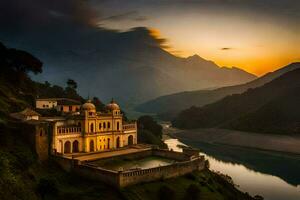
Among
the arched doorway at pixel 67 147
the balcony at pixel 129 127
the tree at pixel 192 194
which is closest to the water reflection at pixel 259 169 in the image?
the tree at pixel 192 194

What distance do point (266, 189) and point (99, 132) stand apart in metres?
20.6

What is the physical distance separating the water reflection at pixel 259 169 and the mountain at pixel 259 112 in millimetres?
21173

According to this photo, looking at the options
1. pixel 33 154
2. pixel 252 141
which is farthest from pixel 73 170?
pixel 252 141

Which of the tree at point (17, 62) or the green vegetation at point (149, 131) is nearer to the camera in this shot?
the tree at point (17, 62)

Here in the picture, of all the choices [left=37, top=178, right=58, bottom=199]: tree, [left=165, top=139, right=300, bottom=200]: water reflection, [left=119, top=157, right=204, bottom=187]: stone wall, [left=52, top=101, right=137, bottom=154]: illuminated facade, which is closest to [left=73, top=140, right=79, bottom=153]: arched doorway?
[left=52, top=101, right=137, bottom=154]: illuminated facade

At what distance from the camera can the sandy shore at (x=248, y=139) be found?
74.5 m

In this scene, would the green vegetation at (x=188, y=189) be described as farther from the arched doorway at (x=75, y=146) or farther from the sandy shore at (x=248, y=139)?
the sandy shore at (x=248, y=139)

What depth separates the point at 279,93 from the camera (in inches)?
4584

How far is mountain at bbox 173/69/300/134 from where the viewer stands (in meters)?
93.1

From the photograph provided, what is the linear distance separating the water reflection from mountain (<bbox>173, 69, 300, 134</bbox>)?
69.5 ft

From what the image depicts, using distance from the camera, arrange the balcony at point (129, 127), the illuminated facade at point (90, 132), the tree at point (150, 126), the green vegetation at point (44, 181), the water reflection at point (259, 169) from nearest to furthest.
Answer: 1. the green vegetation at point (44, 181)
2. the illuminated facade at point (90, 132)
3. the water reflection at point (259, 169)
4. the balcony at point (129, 127)
5. the tree at point (150, 126)

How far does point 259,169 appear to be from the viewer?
184 ft

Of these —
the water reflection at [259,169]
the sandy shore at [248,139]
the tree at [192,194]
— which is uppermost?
the sandy shore at [248,139]

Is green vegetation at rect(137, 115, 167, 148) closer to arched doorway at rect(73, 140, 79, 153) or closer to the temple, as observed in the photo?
the temple
